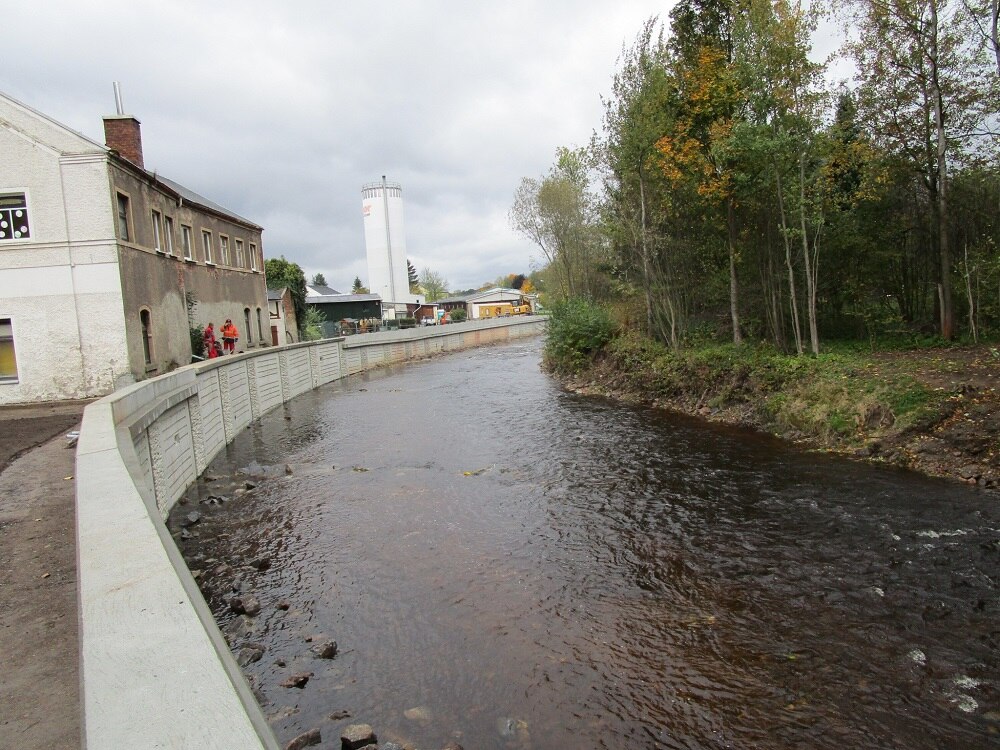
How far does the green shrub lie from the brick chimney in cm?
1655

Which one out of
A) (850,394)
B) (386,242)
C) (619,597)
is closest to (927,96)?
(850,394)

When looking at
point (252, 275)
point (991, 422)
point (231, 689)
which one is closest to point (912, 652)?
point (231, 689)

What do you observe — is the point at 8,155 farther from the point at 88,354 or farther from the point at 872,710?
the point at 872,710

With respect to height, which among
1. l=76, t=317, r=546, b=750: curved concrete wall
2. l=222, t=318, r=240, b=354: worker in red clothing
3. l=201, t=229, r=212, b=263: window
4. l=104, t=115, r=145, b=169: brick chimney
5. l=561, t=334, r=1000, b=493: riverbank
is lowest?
l=561, t=334, r=1000, b=493: riverbank

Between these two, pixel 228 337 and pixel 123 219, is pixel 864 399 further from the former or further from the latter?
pixel 228 337

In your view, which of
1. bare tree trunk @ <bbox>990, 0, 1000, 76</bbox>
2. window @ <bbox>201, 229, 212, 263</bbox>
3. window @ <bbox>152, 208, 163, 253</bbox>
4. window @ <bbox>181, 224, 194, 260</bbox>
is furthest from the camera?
window @ <bbox>201, 229, 212, 263</bbox>

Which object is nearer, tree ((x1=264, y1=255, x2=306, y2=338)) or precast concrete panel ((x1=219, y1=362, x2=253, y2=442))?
precast concrete panel ((x1=219, y1=362, x2=253, y2=442))

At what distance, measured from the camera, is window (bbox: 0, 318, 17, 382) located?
16.6 metres

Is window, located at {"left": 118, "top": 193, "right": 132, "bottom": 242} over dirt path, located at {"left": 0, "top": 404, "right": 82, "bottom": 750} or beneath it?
over

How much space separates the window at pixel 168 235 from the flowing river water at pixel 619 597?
1182 centimetres

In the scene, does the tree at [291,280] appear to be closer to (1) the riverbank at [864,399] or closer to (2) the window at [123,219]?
(2) the window at [123,219]

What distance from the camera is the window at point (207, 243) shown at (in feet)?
85.1

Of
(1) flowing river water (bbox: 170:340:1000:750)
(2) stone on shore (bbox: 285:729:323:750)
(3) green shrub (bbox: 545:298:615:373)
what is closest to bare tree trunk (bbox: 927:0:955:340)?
(1) flowing river water (bbox: 170:340:1000:750)

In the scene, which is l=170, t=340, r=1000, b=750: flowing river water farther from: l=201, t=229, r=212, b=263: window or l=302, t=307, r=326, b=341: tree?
l=302, t=307, r=326, b=341: tree
